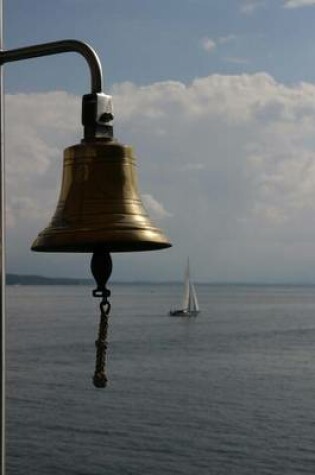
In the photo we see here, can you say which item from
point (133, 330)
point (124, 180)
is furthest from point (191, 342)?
point (124, 180)

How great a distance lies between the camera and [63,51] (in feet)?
8.50

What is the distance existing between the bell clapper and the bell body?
0.06 metres

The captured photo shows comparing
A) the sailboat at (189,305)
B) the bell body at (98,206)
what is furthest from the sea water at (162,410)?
the sailboat at (189,305)

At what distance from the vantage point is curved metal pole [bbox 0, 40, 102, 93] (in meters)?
2.51

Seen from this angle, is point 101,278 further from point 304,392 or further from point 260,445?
point 304,392

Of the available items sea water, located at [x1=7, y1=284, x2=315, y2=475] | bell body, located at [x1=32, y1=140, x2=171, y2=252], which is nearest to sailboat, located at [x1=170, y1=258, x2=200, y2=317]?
sea water, located at [x1=7, y1=284, x2=315, y2=475]

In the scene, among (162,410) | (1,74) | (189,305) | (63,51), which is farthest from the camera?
(189,305)

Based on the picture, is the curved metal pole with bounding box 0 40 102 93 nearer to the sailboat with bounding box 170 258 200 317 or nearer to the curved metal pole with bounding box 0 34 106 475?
the curved metal pole with bounding box 0 34 106 475

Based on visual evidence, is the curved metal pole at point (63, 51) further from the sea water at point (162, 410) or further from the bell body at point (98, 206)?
the sea water at point (162, 410)

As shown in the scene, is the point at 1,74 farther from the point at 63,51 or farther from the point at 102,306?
the point at 102,306

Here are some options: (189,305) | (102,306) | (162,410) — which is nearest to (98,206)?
(102,306)

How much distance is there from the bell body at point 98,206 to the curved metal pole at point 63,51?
0.20 m

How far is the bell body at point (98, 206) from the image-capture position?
8.72 feet

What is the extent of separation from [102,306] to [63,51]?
75 cm
